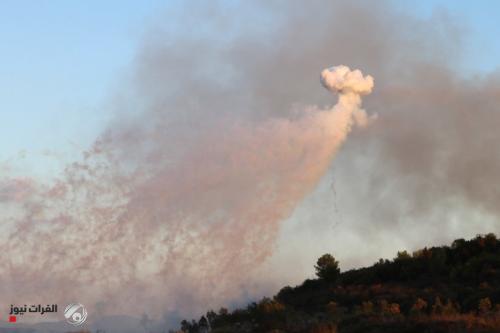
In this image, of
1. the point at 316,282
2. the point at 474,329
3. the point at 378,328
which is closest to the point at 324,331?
the point at 378,328

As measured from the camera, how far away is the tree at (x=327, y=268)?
53434 mm

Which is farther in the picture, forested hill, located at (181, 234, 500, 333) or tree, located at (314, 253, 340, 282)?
tree, located at (314, 253, 340, 282)

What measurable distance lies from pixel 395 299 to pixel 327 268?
46.3 feet

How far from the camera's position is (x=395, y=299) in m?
40.2

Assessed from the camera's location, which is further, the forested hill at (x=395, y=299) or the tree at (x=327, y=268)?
the tree at (x=327, y=268)

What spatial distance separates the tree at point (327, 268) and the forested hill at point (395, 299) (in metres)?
0.08

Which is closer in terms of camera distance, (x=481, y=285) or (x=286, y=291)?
(x=481, y=285)

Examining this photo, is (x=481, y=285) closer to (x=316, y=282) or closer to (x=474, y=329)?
(x=316, y=282)

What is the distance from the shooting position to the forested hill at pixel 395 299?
27750 millimetres

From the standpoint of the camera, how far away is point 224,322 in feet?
133

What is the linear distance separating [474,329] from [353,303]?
1846cm

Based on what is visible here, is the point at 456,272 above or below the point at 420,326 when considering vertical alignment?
above

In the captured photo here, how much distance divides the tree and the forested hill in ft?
0.26

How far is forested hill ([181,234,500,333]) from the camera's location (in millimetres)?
27750
